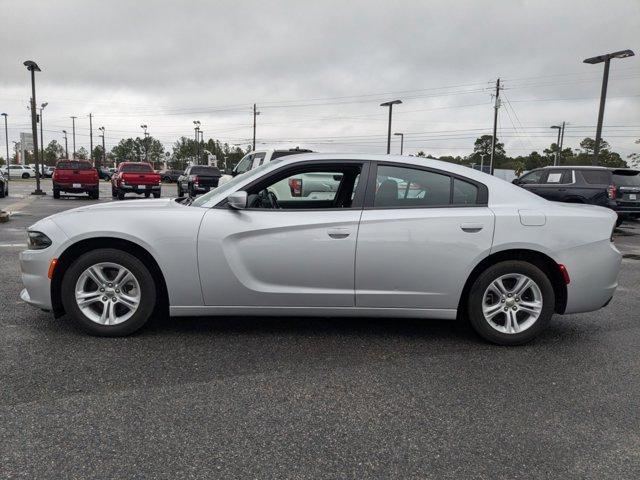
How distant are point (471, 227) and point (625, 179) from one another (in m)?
11.6

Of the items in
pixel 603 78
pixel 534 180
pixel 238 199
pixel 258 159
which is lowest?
pixel 238 199

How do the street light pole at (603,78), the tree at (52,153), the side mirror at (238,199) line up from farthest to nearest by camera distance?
the tree at (52,153)
the street light pole at (603,78)
the side mirror at (238,199)

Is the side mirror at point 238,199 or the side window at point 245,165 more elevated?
the side window at point 245,165

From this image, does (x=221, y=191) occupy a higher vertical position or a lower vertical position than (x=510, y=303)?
higher

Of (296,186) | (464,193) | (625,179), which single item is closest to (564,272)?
(464,193)

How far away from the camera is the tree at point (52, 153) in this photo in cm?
10481

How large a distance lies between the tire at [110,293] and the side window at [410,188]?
1944mm

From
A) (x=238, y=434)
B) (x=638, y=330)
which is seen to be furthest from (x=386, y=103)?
(x=238, y=434)

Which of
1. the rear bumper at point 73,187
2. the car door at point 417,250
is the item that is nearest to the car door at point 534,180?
the car door at point 417,250

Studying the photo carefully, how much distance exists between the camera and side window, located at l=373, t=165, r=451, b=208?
164 inches

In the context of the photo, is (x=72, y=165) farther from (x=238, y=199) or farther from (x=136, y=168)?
(x=238, y=199)

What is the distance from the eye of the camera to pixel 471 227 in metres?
4.04

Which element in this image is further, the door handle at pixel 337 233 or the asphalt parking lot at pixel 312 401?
the door handle at pixel 337 233

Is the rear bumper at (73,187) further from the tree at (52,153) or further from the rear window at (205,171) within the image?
the tree at (52,153)
